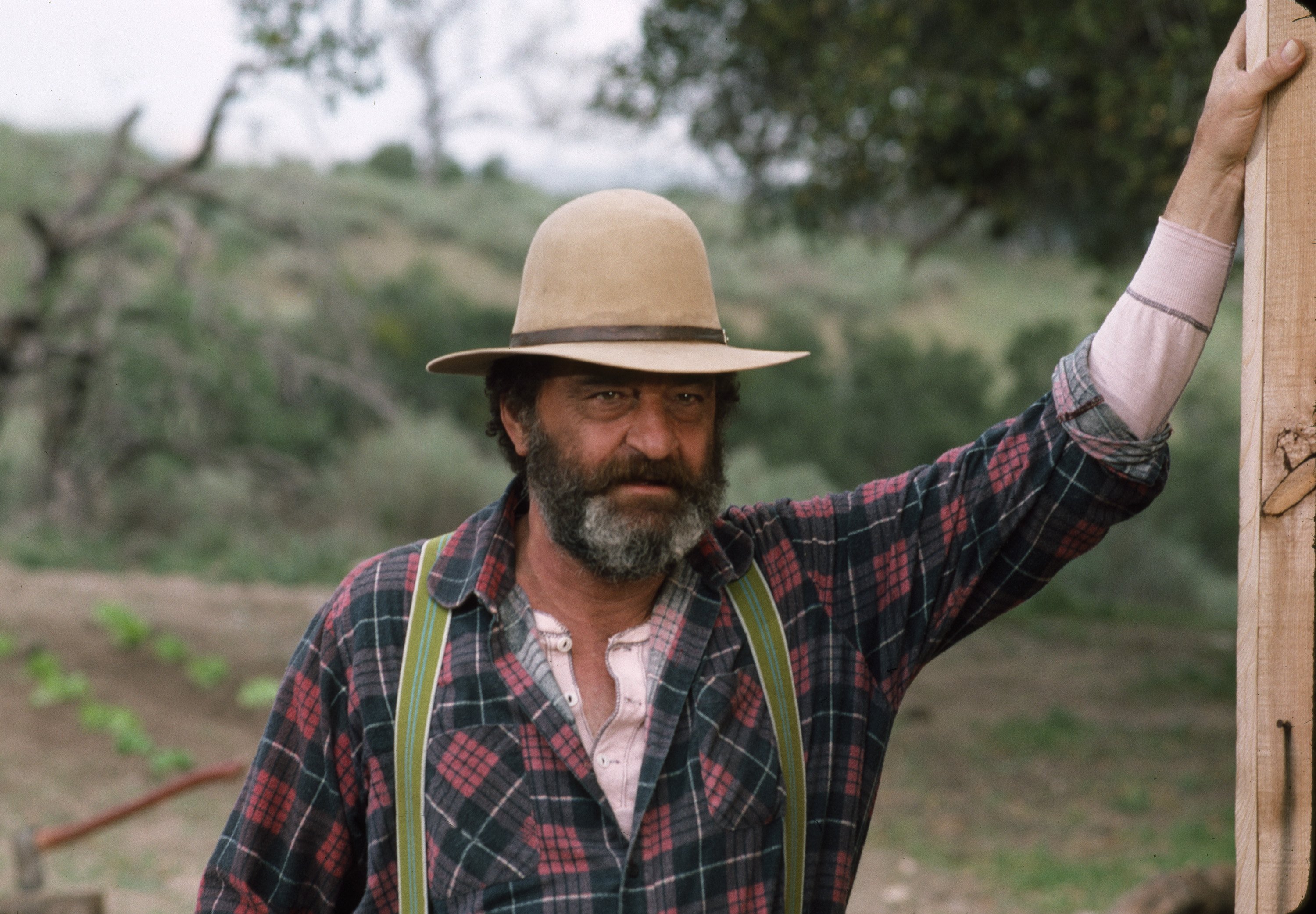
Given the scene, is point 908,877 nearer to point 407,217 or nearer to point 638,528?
point 638,528

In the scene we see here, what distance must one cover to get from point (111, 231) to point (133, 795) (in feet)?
15.7

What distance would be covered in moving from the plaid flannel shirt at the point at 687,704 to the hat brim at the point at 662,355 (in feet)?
0.95

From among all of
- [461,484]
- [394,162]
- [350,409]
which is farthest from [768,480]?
[394,162]

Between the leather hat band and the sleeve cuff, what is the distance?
58 centimetres

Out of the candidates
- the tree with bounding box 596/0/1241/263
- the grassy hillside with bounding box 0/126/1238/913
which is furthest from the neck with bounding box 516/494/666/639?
the tree with bounding box 596/0/1241/263

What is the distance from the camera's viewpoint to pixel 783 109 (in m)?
7.64

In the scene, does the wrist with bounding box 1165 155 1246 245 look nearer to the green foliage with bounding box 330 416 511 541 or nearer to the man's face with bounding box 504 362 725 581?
the man's face with bounding box 504 362 725 581

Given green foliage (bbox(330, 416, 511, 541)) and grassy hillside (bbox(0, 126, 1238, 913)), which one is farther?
green foliage (bbox(330, 416, 511, 541))

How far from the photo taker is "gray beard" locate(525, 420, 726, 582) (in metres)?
2.04

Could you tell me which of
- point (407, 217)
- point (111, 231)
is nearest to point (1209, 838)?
point (111, 231)

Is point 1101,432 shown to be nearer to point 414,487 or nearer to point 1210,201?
point 1210,201

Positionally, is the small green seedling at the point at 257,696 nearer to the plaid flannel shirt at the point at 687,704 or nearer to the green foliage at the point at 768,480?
the green foliage at the point at 768,480

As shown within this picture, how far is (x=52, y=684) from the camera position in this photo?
8.33 metres

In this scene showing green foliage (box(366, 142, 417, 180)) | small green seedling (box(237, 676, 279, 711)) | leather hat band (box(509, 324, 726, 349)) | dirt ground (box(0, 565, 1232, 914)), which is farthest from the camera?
green foliage (box(366, 142, 417, 180))
